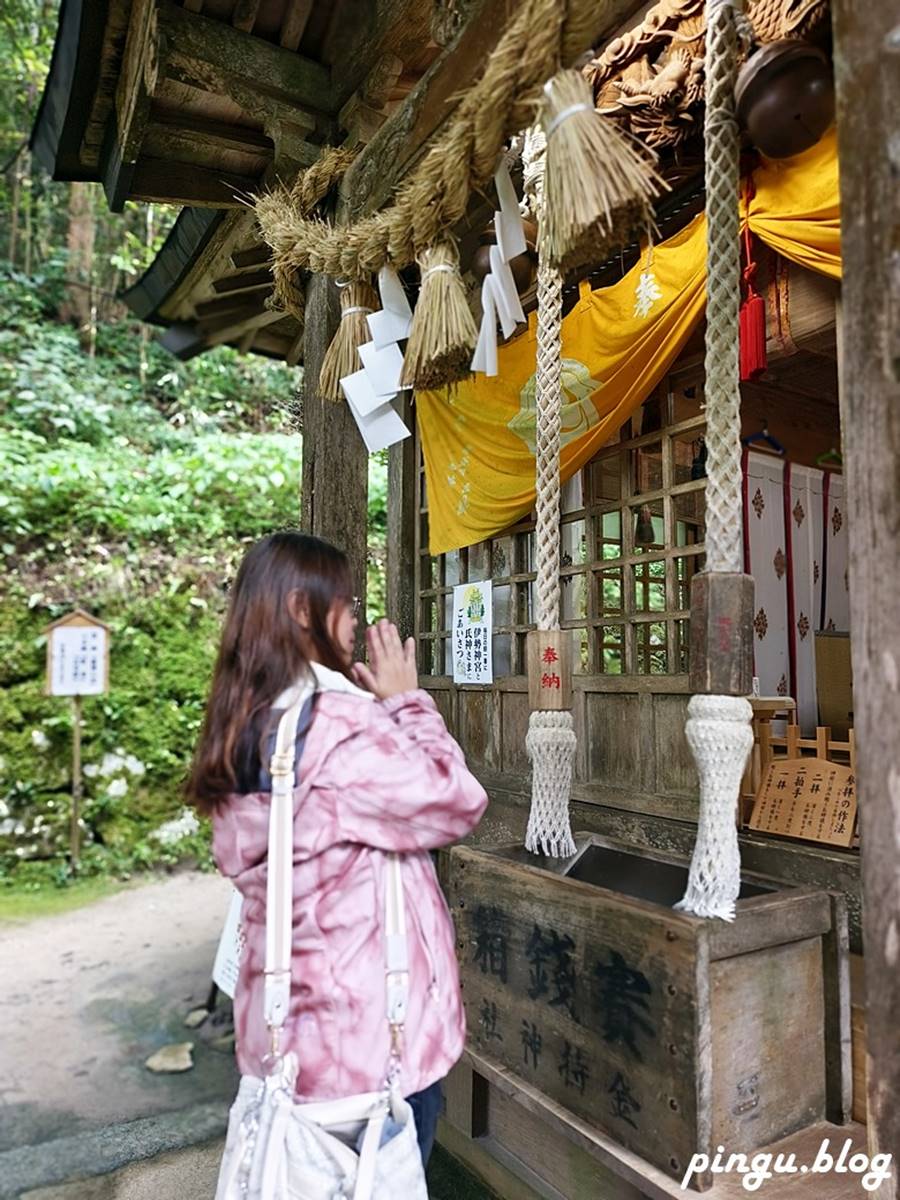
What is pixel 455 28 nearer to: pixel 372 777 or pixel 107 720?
pixel 372 777

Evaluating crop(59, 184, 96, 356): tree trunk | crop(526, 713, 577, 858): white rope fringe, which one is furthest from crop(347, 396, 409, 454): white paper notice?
crop(59, 184, 96, 356): tree trunk

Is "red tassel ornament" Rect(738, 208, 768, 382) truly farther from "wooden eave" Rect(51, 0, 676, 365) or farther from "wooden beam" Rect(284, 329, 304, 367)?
"wooden beam" Rect(284, 329, 304, 367)

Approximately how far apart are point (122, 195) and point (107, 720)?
560cm

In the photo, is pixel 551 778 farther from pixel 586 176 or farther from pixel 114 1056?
pixel 114 1056

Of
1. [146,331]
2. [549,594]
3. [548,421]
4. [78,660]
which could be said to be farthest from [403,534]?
[146,331]

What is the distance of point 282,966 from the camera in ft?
5.02

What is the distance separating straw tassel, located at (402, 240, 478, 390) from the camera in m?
2.37

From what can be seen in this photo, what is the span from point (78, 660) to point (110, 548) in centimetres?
165

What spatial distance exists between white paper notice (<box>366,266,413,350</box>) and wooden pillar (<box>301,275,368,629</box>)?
18.5 inches

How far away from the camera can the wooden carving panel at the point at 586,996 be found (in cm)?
192

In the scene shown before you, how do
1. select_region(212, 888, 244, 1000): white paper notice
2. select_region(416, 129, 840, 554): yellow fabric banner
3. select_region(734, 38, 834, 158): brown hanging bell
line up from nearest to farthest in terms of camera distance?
select_region(734, 38, 834, 158): brown hanging bell
select_region(416, 129, 840, 554): yellow fabric banner
select_region(212, 888, 244, 1000): white paper notice

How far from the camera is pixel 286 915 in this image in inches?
60.8

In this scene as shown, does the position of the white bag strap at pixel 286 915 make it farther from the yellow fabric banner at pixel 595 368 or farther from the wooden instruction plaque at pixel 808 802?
the yellow fabric banner at pixel 595 368

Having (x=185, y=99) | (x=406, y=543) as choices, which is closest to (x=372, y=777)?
(x=406, y=543)
